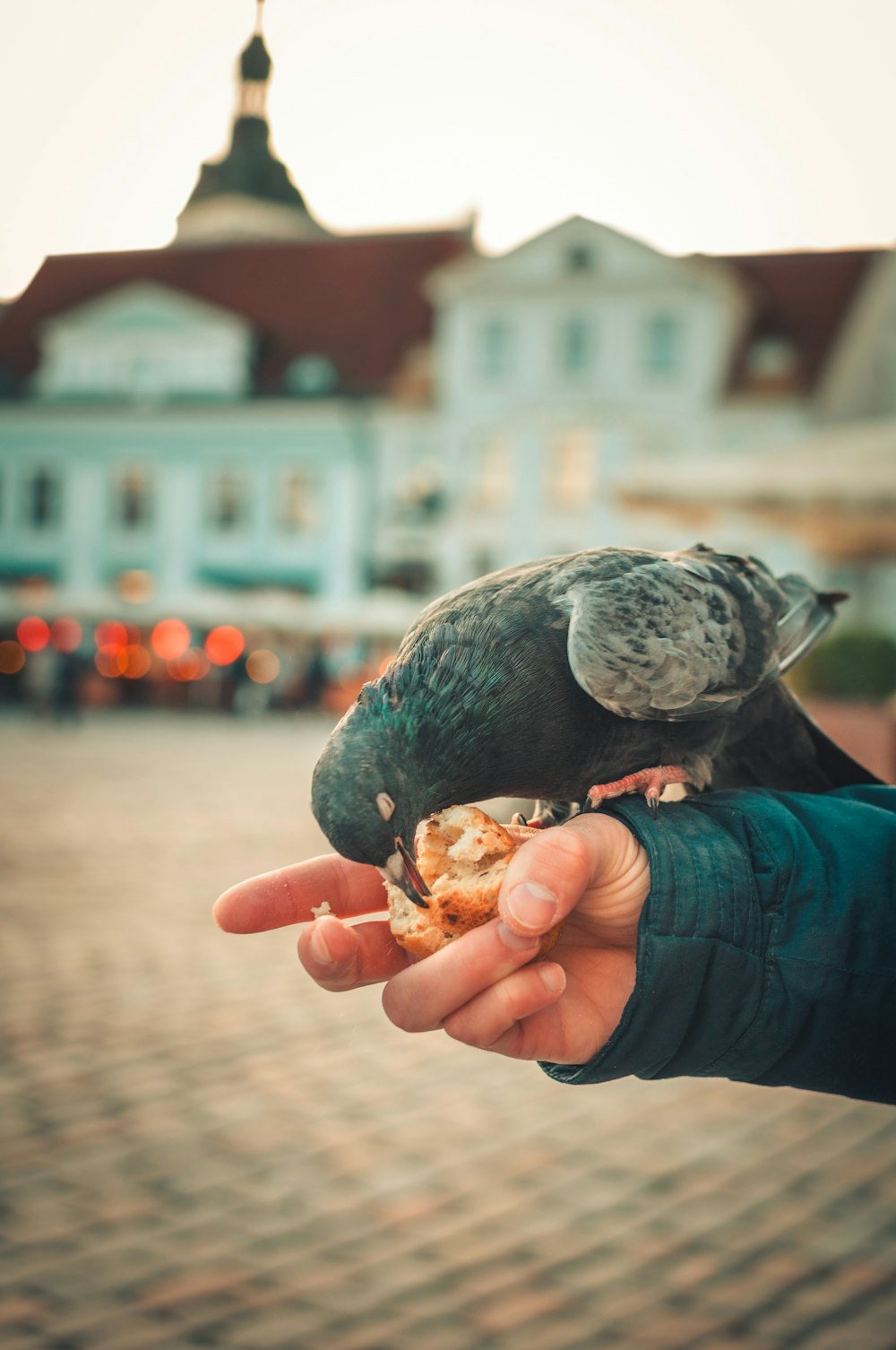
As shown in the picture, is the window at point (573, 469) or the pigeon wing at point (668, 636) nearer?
the pigeon wing at point (668, 636)

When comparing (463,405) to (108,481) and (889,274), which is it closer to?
(108,481)

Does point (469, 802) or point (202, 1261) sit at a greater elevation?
point (469, 802)

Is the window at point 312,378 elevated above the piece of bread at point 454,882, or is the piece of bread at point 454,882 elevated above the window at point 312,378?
the window at point 312,378

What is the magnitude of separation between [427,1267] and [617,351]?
104 ft

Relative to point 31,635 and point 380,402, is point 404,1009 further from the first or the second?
point 380,402

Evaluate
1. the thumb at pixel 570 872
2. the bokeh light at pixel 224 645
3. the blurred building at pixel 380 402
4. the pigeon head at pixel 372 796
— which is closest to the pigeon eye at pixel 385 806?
the pigeon head at pixel 372 796

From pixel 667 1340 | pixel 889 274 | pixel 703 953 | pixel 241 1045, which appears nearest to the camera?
pixel 703 953

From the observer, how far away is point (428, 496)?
3528 cm

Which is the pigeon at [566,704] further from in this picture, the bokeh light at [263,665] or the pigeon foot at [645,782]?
the bokeh light at [263,665]

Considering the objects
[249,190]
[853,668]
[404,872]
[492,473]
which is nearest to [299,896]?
[404,872]

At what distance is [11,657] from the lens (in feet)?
102

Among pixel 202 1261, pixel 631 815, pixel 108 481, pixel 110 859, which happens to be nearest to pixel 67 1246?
pixel 202 1261

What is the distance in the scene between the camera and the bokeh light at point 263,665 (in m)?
31.3

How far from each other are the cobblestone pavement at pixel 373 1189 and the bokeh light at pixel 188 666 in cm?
2403
